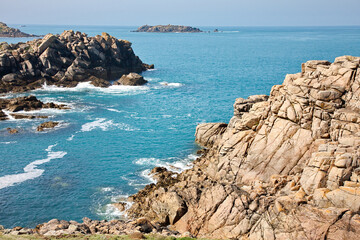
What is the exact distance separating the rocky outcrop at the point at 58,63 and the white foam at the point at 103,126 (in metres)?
40.5

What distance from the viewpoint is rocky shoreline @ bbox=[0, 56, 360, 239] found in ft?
107

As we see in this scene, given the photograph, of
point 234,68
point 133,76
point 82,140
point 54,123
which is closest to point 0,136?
point 54,123

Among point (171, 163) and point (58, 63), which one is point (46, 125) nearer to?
point (171, 163)

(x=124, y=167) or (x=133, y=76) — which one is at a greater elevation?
(x=133, y=76)

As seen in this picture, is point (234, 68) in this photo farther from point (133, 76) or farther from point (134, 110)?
point (134, 110)

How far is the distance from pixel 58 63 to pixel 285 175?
334ft

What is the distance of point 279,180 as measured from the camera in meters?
41.1

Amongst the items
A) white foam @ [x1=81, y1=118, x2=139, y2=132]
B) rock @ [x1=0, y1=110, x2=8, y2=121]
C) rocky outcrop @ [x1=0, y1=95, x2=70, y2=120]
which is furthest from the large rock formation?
rocky outcrop @ [x1=0, y1=95, x2=70, y2=120]

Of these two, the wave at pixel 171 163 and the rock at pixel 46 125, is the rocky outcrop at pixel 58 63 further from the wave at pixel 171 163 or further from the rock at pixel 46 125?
the wave at pixel 171 163

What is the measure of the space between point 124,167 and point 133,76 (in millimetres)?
69285

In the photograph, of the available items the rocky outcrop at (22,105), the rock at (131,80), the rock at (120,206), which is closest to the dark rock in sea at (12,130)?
the rocky outcrop at (22,105)

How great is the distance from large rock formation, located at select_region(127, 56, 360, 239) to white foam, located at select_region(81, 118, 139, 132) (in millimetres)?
28870

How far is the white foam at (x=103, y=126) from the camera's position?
78875 millimetres

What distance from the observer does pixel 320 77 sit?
44031 mm
